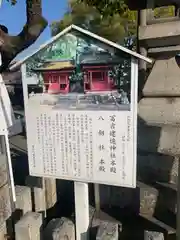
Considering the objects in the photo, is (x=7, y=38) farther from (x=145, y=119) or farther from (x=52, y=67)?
(x=145, y=119)

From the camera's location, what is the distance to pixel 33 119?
7.13ft

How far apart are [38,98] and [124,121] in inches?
28.3

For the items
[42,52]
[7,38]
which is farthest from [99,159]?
[7,38]

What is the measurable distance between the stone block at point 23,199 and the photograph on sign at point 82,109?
1.90ft

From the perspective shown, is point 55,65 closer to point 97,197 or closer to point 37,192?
point 37,192

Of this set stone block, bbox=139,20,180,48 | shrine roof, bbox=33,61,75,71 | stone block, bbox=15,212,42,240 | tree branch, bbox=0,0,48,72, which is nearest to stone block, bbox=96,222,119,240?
stone block, bbox=15,212,42,240

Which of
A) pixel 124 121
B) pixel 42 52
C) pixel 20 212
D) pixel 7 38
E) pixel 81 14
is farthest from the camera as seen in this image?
pixel 81 14

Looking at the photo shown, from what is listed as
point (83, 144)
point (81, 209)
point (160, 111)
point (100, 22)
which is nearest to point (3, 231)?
point (81, 209)

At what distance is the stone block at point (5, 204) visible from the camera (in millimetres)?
2365

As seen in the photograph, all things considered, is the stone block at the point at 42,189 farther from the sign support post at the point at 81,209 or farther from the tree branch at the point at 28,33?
the tree branch at the point at 28,33

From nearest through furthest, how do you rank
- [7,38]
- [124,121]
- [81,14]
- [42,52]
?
[124,121], [42,52], [7,38], [81,14]

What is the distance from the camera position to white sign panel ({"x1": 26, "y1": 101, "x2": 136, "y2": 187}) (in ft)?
6.46

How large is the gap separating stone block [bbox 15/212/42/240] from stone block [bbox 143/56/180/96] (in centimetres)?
135

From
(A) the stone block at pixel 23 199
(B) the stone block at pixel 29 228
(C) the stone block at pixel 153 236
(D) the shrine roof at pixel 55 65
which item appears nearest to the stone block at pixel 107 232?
(C) the stone block at pixel 153 236
